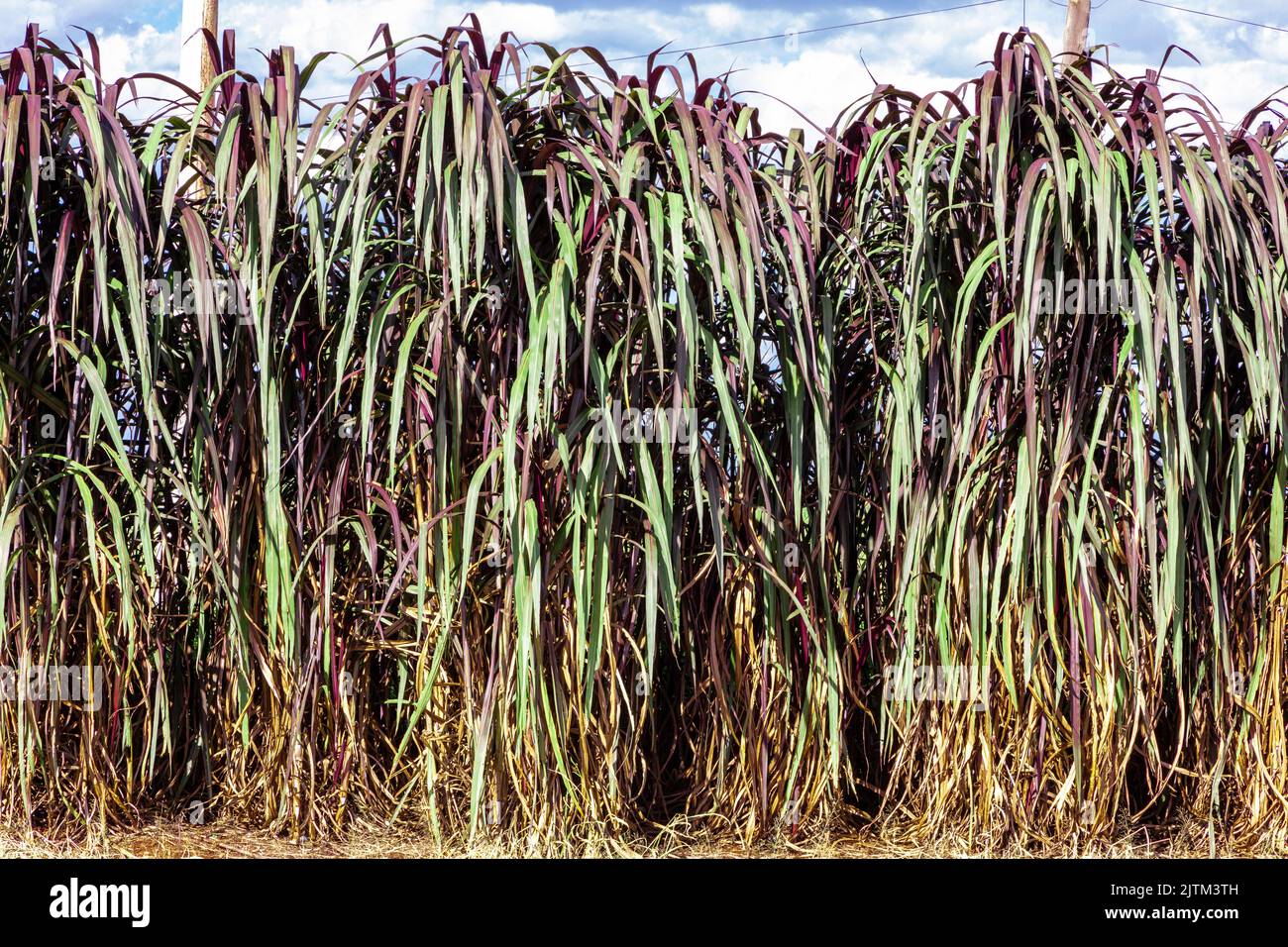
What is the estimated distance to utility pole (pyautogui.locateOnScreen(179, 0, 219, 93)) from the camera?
3.67 meters

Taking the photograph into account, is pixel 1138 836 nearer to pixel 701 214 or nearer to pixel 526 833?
pixel 526 833

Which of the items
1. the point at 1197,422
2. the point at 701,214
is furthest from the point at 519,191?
the point at 1197,422

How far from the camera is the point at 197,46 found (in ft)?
12.4

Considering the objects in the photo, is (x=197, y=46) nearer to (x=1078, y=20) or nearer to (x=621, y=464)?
(x=621, y=464)

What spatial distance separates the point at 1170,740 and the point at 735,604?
808mm

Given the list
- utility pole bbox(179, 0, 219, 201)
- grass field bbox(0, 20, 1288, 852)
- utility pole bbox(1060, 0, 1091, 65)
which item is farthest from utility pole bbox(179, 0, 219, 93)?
utility pole bbox(1060, 0, 1091, 65)

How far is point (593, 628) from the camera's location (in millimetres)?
1665

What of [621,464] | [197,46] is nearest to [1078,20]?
[197,46]

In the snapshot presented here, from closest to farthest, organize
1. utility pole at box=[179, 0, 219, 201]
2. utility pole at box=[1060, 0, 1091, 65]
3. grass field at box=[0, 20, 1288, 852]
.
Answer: grass field at box=[0, 20, 1288, 852] < utility pole at box=[179, 0, 219, 201] < utility pole at box=[1060, 0, 1091, 65]

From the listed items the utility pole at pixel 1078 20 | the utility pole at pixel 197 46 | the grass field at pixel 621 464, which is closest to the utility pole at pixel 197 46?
the utility pole at pixel 197 46

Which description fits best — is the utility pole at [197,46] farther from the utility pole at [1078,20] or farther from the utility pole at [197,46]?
the utility pole at [1078,20]

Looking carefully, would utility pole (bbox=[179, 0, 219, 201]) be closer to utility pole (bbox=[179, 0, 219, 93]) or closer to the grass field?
utility pole (bbox=[179, 0, 219, 93])

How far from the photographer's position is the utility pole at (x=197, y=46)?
3.67 m

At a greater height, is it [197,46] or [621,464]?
[197,46]
